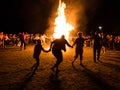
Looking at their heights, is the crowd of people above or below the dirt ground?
above

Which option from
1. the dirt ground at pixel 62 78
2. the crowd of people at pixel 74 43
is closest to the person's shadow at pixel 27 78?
the dirt ground at pixel 62 78

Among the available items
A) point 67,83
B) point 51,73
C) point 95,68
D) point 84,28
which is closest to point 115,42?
point 95,68

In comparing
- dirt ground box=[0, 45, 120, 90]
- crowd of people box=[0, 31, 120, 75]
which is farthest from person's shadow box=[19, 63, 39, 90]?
crowd of people box=[0, 31, 120, 75]

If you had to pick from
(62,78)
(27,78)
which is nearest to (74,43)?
(62,78)

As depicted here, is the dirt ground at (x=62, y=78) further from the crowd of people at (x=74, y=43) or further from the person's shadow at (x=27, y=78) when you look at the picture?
the crowd of people at (x=74, y=43)

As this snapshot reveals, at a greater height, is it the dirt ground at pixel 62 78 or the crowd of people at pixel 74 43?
the crowd of people at pixel 74 43

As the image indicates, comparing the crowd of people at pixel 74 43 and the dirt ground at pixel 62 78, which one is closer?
the dirt ground at pixel 62 78

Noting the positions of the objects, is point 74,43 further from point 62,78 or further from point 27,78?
point 27,78

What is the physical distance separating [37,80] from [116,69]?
4.50 metres

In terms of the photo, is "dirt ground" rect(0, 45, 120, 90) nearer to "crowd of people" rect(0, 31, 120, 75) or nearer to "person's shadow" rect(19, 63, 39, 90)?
"person's shadow" rect(19, 63, 39, 90)

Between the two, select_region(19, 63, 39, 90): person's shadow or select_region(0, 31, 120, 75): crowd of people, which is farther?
select_region(0, 31, 120, 75): crowd of people

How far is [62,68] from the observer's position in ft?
43.9

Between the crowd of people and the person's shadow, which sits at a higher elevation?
the crowd of people

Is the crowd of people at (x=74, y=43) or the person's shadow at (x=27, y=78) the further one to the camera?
the crowd of people at (x=74, y=43)
